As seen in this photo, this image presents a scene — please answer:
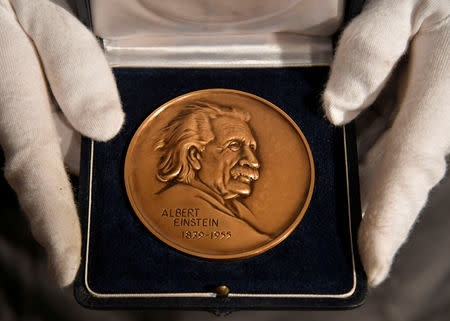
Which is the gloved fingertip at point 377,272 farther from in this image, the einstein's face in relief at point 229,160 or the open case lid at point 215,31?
the open case lid at point 215,31

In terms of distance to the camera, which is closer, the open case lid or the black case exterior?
the black case exterior

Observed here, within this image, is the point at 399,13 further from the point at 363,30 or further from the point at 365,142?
the point at 365,142

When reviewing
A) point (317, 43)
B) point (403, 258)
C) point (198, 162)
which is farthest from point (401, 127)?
point (403, 258)

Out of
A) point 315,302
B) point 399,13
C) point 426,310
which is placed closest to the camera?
point 315,302

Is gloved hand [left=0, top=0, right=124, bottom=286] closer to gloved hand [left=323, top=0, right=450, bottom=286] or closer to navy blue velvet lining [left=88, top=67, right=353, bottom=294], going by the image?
navy blue velvet lining [left=88, top=67, right=353, bottom=294]

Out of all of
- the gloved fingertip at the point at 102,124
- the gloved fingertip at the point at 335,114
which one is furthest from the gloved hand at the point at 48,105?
the gloved fingertip at the point at 335,114

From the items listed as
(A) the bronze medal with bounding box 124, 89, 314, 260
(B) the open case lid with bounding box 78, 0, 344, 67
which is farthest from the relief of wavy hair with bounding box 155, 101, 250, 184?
(B) the open case lid with bounding box 78, 0, 344, 67
